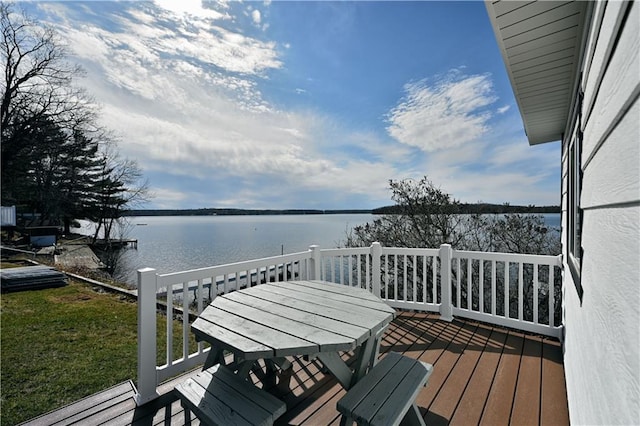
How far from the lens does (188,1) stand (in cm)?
455

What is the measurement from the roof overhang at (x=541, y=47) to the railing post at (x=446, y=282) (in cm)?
188

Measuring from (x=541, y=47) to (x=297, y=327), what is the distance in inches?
105

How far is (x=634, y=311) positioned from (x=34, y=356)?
5515mm

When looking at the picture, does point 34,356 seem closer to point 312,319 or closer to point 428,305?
point 312,319

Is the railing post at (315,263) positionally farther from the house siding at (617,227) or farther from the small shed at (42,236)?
the small shed at (42,236)

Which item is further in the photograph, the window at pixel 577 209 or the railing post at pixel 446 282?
the railing post at pixel 446 282

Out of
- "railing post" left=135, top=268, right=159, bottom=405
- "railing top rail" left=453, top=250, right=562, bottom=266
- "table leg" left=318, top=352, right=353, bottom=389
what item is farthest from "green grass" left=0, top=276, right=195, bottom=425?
"railing top rail" left=453, top=250, right=562, bottom=266

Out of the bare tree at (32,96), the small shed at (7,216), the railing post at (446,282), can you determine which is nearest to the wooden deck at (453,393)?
the railing post at (446,282)

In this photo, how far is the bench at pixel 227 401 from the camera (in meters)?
1.46

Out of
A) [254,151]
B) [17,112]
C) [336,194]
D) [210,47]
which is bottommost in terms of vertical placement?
[336,194]

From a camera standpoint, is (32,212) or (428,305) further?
(32,212)

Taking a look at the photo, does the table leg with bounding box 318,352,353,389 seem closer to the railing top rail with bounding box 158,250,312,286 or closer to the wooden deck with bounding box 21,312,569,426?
the wooden deck with bounding box 21,312,569,426

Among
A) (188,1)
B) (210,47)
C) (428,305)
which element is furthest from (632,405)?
(210,47)

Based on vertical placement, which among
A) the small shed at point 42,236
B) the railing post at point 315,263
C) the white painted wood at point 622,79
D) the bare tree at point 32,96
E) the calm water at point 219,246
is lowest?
the calm water at point 219,246
